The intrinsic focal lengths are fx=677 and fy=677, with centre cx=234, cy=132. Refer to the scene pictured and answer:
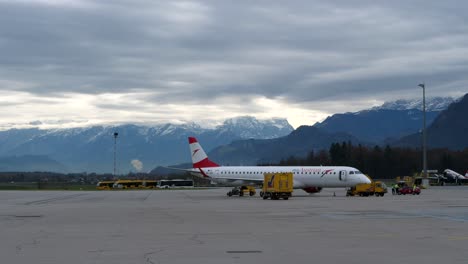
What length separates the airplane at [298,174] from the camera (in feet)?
235

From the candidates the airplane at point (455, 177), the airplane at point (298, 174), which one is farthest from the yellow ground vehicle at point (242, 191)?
the airplane at point (455, 177)

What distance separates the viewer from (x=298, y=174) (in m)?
73.1

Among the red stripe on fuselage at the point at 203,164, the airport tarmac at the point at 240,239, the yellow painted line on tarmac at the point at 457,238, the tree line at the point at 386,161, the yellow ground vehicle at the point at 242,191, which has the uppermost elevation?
the tree line at the point at 386,161

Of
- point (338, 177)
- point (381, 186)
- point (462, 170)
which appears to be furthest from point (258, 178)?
point (462, 170)

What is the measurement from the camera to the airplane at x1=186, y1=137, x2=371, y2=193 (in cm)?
7156

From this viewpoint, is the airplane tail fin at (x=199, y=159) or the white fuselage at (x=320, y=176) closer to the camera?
the white fuselage at (x=320, y=176)

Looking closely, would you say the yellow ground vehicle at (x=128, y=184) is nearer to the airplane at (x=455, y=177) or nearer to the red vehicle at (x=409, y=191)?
the airplane at (x=455, y=177)

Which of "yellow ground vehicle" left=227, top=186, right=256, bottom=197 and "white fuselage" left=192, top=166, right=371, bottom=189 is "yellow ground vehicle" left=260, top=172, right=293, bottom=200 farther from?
"white fuselage" left=192, top=166, right=371, bottom=189

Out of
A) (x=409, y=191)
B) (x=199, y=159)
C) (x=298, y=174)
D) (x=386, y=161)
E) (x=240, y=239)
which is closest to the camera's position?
(x=240, y=239)

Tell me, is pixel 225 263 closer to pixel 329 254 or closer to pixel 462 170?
pixel 329 254

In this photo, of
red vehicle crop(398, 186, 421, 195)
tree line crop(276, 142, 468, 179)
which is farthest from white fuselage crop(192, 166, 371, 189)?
tree line crop(276, 142, 468, 179)

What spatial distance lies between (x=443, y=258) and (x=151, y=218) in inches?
772

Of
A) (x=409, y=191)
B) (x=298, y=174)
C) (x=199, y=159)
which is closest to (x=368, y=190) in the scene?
(x=409, y=191)

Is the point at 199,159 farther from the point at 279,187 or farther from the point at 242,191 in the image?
the point at 279,187
